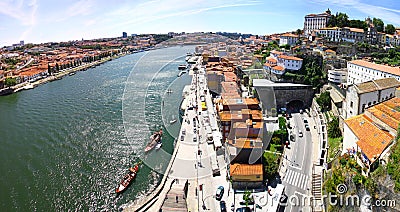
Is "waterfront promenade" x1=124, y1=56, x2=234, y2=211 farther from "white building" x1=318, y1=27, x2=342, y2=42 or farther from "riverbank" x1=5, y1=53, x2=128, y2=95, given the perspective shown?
"riverbank" x1=5, y1=53, x2=128, y2=95

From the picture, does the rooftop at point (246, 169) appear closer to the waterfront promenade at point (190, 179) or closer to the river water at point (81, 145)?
the waterfront promenade at point (190, 179)

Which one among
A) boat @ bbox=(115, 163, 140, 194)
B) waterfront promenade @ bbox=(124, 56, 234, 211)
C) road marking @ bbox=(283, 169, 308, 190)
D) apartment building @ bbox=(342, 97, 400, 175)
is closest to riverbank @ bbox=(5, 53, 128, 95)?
waterfront promenade @ bbox=(124, 56, 234, 211)

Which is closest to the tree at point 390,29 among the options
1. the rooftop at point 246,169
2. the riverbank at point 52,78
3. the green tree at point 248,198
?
the rooftop at point 246,169

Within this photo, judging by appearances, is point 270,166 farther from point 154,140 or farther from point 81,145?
point 81,145

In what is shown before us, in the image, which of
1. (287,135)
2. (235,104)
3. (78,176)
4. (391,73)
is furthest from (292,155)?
(78,176)

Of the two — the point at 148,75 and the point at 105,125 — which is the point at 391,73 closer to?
the point at 105,125

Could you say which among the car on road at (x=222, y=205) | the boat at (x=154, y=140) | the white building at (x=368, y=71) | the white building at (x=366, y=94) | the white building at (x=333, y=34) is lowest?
the car on road at (x=222, y=205)

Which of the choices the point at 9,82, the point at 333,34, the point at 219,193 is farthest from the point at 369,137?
the point at 9,82
